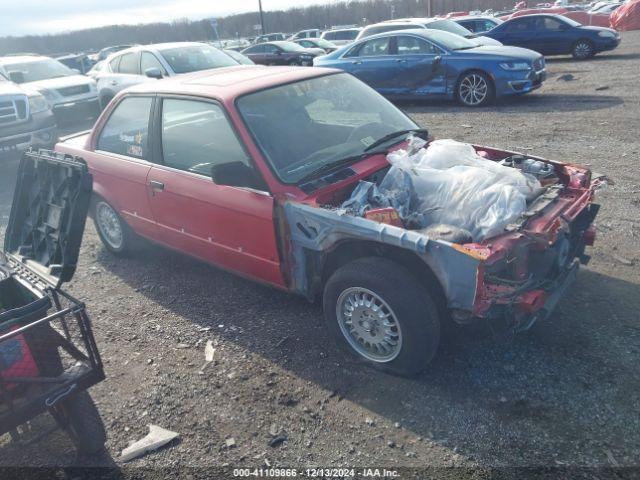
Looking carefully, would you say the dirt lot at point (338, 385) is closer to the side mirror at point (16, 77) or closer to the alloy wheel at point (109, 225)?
the alloy wheel at point (109, 225)

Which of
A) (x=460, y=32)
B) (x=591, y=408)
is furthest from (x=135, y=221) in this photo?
(x=460, y=32)

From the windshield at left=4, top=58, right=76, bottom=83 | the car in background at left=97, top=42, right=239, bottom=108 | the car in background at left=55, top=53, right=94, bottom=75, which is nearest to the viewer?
the car in background at left=97, top=42, right=239, bottom=108

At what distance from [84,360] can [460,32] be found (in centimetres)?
1275

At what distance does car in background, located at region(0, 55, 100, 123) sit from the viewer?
11391mm

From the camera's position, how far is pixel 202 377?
11.2 feet

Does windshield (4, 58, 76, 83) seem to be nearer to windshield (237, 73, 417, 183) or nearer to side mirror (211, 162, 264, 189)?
windshield (237, 73, 417, 183)

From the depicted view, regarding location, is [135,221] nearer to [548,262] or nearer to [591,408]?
[548,262]

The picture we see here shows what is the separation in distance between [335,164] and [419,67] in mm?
7778

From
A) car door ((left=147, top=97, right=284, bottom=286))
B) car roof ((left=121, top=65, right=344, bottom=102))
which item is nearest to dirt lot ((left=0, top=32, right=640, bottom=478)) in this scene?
car door ((left=147, top=97, right=284, bottom=286))

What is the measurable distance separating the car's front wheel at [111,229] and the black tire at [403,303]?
2656mm

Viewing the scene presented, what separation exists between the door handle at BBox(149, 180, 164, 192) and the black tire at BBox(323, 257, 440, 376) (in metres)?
1.76

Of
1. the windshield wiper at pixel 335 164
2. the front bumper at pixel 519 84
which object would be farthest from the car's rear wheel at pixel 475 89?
the windshield wiper at pixel 335 164

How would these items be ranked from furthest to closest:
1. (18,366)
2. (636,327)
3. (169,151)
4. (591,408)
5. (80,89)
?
(80,89)
(169,151)
(636,327)
(591,408)
(18,366)

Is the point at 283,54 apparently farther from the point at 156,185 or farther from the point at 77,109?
the point at 156,185
